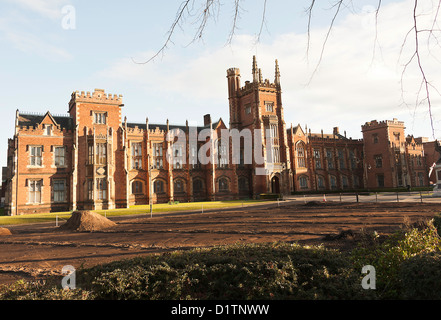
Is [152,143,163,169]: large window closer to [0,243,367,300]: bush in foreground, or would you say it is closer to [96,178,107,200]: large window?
[96,178,107,200]: large window

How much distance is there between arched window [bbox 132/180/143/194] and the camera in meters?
36.5

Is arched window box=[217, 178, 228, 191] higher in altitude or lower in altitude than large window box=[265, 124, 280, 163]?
lower

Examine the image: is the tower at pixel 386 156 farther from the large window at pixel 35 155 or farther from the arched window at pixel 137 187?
the large window at pixel 35 155

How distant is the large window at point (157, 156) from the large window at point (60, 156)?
10768 millimetres

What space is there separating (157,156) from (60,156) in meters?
11.7

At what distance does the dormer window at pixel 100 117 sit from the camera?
3362cm

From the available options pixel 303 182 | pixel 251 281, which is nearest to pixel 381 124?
pixel 303 182

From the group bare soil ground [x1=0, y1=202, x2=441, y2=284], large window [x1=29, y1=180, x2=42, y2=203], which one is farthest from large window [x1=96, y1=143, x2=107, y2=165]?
bare soil ground [x1=0, y1=202, x2=441, y2=284]

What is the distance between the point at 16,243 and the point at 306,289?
14.4 m

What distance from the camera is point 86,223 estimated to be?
17484 mm

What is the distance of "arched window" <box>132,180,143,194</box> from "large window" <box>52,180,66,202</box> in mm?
7927

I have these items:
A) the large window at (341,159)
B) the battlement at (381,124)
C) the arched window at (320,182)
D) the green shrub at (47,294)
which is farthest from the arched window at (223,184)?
the green shrub at (47,294)
